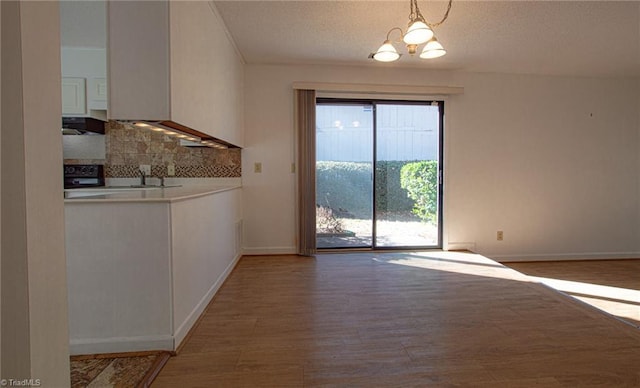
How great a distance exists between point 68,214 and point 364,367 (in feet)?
5.91

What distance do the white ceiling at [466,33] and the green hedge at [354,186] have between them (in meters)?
1.30

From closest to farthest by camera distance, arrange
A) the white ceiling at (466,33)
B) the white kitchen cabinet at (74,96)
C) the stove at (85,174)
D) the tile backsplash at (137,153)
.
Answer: the white ceiling at (466,33), the white kitchen cabinet at (74,96), the stove at (85,174), the tile backsplash at (137,153)

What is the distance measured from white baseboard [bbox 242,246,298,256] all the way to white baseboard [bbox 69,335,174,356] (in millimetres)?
2110

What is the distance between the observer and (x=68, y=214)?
164cm

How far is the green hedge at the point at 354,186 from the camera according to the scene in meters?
4.08

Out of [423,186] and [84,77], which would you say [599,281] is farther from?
[84,77]

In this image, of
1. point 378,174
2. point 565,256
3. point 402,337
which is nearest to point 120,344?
point 402,337

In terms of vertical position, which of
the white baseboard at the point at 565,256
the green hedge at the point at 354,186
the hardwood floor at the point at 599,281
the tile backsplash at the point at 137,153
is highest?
the tile backsplash at the point at 137,153

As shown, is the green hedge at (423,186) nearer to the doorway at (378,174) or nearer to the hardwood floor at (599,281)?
the doorway at (378,174)

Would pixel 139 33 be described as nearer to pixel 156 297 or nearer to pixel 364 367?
pixel 156 297

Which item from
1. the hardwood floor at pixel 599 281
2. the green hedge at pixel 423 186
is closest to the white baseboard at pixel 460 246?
the green hedge at pixel 423 186

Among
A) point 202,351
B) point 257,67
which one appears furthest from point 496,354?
point 257,67

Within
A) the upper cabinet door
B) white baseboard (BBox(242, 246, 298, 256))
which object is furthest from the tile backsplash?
white baseboard (BBox(242, 246, 298, 256))

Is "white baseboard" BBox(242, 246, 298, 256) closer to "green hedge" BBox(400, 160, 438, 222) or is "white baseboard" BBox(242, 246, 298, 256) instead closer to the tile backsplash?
the tile backsplash
